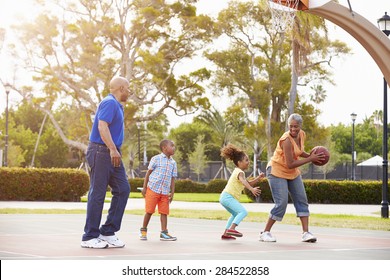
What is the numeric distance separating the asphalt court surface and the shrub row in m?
15.0

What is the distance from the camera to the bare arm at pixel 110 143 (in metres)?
9.19

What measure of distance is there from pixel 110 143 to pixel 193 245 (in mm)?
1984

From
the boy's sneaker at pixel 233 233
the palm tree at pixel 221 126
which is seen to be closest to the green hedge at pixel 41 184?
the boy's sneaker at pixel 233 233

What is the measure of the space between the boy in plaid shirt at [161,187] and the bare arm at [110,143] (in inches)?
77.3

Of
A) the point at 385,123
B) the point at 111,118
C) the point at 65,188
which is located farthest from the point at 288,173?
the point at 65,188

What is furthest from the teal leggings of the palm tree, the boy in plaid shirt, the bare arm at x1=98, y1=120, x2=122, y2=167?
the palm tree

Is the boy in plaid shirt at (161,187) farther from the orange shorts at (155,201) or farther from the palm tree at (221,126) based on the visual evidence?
the palm tree at (221,126)

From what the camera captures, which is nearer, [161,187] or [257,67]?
[161,187]

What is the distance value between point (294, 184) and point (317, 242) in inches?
34.4

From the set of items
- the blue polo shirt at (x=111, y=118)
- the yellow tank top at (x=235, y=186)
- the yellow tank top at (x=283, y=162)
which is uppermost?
the blue polo shirt at (x=111, y=118)

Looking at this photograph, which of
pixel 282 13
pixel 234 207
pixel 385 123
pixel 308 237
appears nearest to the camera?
pixel 308 237

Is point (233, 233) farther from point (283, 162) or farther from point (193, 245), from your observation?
point (283, 162)

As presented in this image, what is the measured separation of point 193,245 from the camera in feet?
34.1
